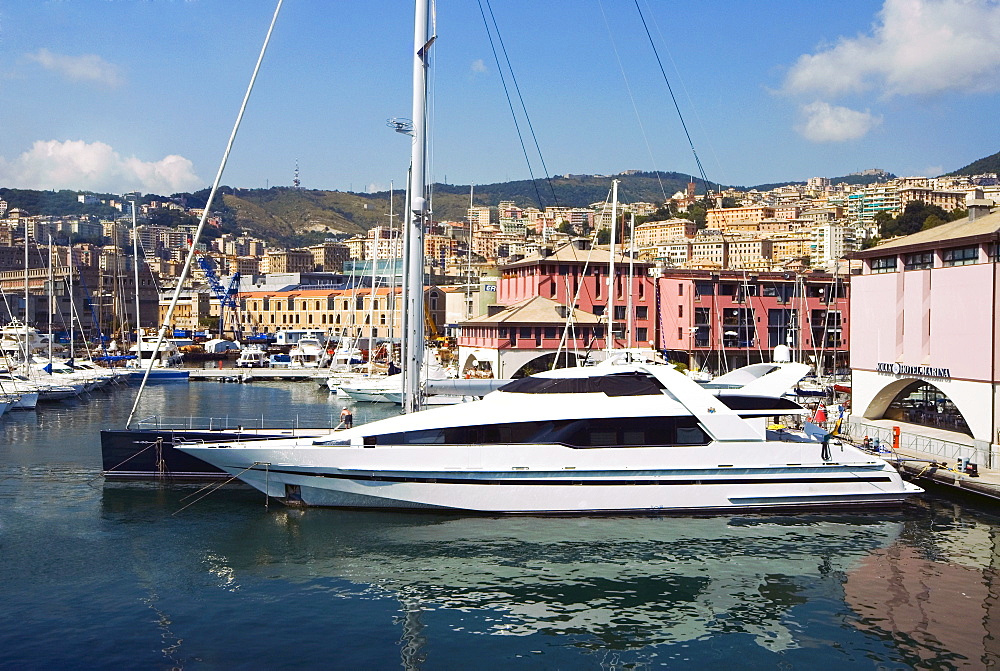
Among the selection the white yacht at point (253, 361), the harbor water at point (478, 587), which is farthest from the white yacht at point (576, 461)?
the white yacht at point (253, 361)

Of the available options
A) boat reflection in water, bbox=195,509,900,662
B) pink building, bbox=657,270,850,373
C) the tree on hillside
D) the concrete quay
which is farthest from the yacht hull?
the tree on hillside

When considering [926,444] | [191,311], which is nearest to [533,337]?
[926,444]

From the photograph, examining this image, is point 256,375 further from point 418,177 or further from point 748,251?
point 748,251

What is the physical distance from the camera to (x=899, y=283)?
1024 inches

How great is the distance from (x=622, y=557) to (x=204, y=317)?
132326mm

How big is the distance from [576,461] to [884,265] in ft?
47.1

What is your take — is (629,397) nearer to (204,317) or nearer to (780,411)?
(780,411)

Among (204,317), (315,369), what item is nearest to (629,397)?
(315,369)

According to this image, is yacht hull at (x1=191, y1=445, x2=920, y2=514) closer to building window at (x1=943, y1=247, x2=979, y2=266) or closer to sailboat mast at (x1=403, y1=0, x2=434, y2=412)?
sailboat mast at (x1=403, y1=0, x2=434, y2=412)

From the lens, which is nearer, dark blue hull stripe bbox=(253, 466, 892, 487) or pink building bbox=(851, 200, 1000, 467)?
dark blue hull stripe bbox=(253, 466, 892, 487)

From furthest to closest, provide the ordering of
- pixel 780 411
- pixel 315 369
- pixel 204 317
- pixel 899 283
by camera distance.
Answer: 1. pixel 204 317
2. pixel 315 369
3. pixel 899 283
4. pixel 780 411

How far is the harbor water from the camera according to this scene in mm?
12305

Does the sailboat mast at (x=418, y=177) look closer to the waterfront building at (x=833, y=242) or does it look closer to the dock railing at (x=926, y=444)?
the dock railing at (x=926, y=444)

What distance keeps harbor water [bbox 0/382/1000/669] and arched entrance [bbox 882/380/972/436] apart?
6.37 meters
